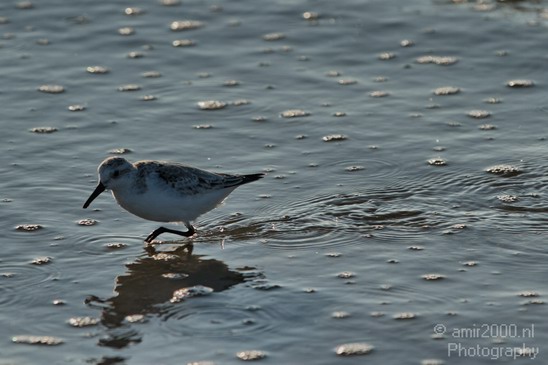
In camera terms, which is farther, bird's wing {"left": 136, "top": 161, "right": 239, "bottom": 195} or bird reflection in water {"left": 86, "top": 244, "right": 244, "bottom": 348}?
bird's wing {"left": 136, "top": 161, "right": 239, "bottom": 195}

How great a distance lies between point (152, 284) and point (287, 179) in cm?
199

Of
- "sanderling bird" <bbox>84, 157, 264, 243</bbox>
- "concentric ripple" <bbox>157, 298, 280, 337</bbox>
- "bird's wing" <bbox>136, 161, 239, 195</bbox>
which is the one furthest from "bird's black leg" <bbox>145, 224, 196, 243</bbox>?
"concentric ripple" <bbox>157, 298, 280, 337</bbox>

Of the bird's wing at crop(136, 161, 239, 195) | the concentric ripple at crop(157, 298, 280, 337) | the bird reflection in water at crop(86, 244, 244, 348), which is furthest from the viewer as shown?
the bird's wing at crop(136, 161, 239, 195)

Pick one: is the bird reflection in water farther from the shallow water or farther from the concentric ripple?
the concentric ripple

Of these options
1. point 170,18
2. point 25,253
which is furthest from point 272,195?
point 170,18

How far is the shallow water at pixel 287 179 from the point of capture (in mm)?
6641

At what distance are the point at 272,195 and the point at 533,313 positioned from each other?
8.82 feet

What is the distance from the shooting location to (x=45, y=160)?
9.45 m

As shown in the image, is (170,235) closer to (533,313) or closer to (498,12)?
(533,313)

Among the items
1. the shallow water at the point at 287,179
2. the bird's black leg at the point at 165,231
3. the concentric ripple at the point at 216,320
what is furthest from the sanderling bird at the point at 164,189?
the concentric ripple at the point at 216,320

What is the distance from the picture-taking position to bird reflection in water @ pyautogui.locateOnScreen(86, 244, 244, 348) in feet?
22.2

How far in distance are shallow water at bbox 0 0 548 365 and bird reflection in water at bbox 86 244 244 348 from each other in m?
0.02

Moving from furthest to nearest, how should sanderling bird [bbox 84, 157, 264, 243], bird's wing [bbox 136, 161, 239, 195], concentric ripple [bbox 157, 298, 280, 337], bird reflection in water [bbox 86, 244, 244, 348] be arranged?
bird's wing [bbox 136, 161, 239, 195] < sanderling bird [bbox 84, 157, 264, 243] < bird reflection in water [bbox 86, 244, 244, 348] < concentric ripple [bbox 157, 298, 280, 337]

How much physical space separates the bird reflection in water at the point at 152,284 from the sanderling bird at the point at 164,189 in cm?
27
